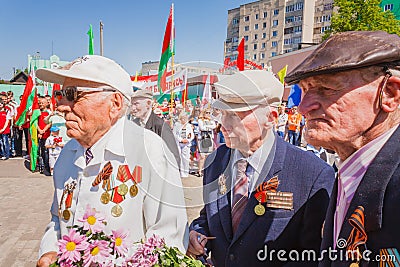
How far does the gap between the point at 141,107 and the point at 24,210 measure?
3993 millimetres

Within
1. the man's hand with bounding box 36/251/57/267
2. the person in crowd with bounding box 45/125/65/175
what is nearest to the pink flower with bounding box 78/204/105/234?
the man's hand with bounding box 36/251/57/267

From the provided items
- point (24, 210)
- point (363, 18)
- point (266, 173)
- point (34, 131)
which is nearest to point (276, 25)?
point (363, 18)

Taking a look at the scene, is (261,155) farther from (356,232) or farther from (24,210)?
(24,210)

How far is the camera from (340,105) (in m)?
1.18

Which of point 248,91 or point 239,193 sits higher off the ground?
point 248,91

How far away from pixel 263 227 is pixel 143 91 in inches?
61.9

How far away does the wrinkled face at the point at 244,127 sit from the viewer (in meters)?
1.87

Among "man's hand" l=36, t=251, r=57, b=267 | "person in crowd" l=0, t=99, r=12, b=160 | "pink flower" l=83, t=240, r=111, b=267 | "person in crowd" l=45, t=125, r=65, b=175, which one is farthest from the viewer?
"person in crowd" l=0, t=99, r=12, b=160

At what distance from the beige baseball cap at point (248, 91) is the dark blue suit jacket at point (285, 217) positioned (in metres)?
0.29

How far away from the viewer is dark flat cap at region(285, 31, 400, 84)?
111 cm

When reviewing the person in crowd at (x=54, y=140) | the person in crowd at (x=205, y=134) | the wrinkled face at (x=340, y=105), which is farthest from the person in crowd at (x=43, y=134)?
the wrinkled face at (x=340, y=105)

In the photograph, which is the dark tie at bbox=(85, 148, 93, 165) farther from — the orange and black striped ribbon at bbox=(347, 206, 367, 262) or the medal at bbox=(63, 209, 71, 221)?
the orange and black striped ribbon at bbox=(347, 206, 367, 262)

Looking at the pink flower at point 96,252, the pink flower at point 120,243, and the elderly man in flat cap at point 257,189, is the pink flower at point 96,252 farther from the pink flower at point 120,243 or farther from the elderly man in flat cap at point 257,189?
the elderly man in flat cap at point 257,189

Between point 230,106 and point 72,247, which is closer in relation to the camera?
point 72,247
